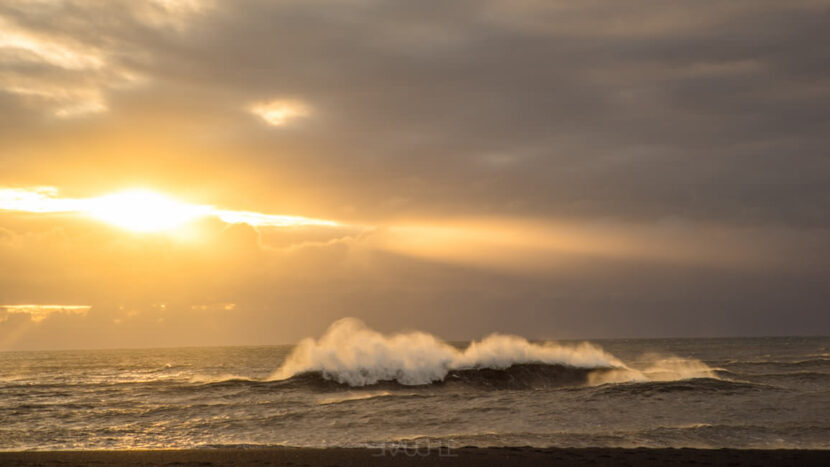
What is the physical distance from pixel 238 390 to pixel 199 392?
1.83 meters

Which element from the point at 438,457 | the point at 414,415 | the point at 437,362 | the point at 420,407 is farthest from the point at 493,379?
the point at 438,457

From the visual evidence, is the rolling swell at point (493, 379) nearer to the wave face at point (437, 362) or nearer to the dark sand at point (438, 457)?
the wave face at point (437, 362)

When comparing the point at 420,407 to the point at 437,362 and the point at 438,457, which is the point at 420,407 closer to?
the point at 438,457

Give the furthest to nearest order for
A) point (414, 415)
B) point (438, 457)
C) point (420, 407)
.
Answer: point (420, 407), point (414, 415), point (438, 457)

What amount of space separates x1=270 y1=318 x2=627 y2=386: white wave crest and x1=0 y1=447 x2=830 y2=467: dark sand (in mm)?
19186

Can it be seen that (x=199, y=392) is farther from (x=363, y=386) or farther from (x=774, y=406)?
(x=774, y=406)

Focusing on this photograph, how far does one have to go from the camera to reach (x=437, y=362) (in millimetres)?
35812

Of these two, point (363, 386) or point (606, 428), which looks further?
point (363, 386)

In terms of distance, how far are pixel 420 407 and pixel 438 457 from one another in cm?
935

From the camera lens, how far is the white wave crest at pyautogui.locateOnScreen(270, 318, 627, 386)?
114 feet

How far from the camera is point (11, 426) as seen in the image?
20.6m

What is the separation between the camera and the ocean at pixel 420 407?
55.5 ft

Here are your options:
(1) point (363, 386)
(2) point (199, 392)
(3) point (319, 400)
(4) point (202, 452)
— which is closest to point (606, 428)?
(4) point (202, 452)

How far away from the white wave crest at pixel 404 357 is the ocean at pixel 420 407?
0.08m
